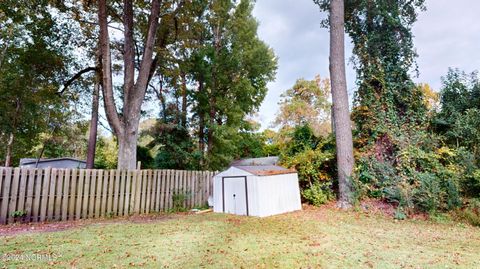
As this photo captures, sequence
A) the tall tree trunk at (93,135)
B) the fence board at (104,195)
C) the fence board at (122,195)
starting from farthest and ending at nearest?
1. the tall tree trunk at (93,135)
2. the fence board at (122,195)
3. the fence board at (104,195)

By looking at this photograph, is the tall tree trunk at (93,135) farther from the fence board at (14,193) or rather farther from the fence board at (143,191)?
the fence board at (14,193)

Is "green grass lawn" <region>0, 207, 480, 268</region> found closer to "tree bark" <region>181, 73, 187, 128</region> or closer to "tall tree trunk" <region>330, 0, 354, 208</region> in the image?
"tall tree trunk" <region>330, 0, 354, 208</region>

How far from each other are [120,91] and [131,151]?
6708 mm

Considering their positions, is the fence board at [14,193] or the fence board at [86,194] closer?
the fence board at [14,193]

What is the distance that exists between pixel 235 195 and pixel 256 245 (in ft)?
11.8

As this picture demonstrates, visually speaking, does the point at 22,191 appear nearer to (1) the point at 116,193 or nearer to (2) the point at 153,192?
(1) the point at 116,193

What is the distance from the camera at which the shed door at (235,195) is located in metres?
7.43

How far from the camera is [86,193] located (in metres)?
6.72

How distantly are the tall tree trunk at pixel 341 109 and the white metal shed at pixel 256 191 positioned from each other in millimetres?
1462

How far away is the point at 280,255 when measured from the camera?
11.8ft

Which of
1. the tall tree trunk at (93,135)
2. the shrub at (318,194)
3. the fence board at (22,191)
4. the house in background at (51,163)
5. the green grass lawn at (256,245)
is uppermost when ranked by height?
the tall tree trunk at (93,135)

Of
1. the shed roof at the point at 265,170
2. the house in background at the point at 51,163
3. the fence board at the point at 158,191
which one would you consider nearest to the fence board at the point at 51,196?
the fence board at the point at 158,191

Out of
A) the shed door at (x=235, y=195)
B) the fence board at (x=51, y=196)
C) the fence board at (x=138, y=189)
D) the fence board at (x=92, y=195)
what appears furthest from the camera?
the fence board at (x=138, y=189)

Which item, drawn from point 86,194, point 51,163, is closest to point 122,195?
point 86,194
